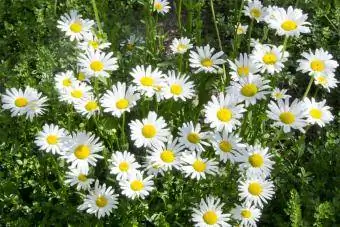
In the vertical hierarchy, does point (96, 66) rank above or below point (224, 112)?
above

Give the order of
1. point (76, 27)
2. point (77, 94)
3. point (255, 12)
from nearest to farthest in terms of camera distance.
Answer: point (77, 94), point (76, 27), point (255, 12)

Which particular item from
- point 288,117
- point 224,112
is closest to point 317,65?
point 288,117

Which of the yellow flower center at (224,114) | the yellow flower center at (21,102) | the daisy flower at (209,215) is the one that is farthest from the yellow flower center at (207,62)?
the yellow flower center at (21,102)

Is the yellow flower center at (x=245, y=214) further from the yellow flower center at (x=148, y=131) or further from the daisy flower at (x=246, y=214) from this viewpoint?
the yellow flower center at (x=148, y=131)

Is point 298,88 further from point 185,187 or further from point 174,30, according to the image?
point 185,187

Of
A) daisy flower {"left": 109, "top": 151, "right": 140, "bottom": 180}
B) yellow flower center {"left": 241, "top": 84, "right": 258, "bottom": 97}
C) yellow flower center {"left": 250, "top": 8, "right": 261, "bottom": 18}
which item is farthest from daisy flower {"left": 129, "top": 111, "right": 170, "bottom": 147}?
yellow flower center {"left": 250, "top": 8, "right": 261, "bottom": 18}

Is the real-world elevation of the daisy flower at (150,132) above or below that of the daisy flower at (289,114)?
below

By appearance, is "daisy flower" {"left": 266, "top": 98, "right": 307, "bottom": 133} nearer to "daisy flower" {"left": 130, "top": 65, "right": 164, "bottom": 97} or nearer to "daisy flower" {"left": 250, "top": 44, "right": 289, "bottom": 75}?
"daisy flower" {"left": 250, "top": 44, "right": 289, "bottom": 75}

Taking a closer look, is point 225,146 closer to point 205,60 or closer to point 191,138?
point 191,138
